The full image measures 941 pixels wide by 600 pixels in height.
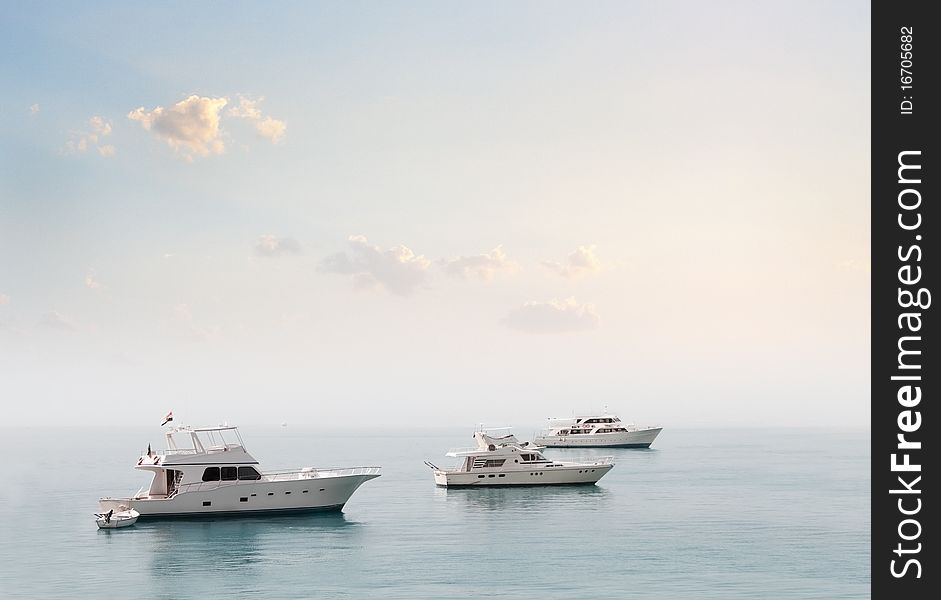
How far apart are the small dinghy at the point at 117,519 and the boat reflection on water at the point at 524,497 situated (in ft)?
88.7

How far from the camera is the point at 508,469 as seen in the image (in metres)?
90.8

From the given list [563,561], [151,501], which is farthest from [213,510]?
A: [563,561]

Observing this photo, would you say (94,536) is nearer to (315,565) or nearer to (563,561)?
(315,565)

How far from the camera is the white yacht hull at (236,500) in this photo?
222ft

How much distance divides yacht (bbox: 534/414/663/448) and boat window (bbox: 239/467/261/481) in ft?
349

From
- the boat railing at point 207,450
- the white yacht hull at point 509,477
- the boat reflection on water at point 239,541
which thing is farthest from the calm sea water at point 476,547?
the boat railing at point 207,450

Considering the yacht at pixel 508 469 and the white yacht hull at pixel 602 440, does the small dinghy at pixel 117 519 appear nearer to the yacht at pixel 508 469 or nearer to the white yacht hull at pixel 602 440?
the yacht at pixel 508 469

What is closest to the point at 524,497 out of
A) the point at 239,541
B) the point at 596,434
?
the point at 239,541

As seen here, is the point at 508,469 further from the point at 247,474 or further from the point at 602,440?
the point at 602,440

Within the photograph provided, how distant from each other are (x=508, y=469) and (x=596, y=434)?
83942 millimetres
